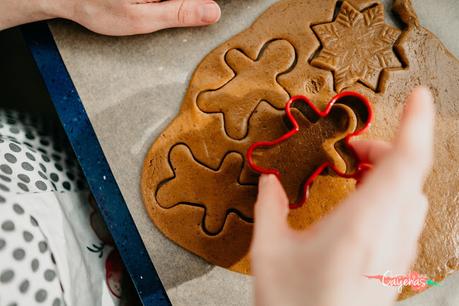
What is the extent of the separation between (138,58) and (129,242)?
497 millimetres

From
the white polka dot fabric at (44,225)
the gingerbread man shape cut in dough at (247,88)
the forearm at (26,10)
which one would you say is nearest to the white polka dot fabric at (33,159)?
the white polka dot fabric at (44,225)

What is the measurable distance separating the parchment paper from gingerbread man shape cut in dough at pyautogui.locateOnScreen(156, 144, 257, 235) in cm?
9

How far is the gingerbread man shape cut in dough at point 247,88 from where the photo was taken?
3.28 feet

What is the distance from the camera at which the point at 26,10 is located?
3.24 feet

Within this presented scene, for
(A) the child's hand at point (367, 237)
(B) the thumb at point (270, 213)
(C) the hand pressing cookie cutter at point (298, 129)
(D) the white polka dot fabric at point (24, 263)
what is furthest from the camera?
(C) the hand pressing cookie cutter at point (298, 129)

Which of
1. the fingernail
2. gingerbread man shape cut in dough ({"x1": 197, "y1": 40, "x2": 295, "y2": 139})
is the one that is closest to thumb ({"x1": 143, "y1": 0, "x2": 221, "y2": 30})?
the fingernail

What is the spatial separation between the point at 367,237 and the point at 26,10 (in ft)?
3.20

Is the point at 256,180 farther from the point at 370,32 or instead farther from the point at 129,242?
the point at 370,32

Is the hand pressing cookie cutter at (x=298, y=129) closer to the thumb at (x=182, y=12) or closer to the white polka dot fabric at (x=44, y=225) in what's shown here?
the thumb at (x=182, y=12)

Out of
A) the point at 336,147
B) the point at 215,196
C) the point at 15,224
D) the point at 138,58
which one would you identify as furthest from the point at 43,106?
the point at 336,147

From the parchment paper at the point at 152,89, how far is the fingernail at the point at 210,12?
0.16ft

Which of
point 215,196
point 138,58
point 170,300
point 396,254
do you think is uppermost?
point 396,254

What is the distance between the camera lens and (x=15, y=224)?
846mm

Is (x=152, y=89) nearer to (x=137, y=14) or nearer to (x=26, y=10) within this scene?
(x=137, y=14)
